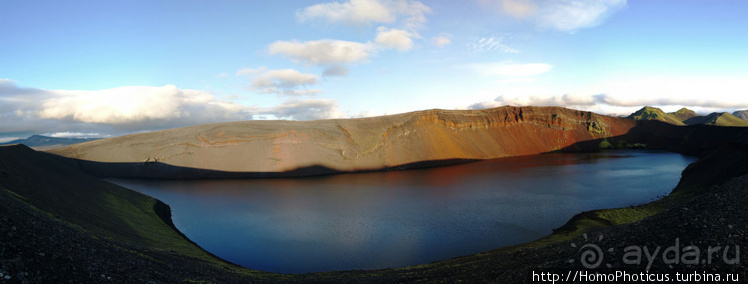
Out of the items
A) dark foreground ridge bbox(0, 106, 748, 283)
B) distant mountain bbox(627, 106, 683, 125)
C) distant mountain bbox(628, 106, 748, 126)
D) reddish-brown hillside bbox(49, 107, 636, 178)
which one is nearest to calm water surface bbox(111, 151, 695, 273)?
dark foreground ridge bbox(0, 106, 748, 283)

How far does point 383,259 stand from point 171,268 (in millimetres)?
9327

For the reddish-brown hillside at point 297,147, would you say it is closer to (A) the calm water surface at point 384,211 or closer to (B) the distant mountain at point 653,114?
(A) the calm water surface at point 384,211

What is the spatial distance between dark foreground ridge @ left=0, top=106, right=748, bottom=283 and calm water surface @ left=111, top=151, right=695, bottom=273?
2.59 m

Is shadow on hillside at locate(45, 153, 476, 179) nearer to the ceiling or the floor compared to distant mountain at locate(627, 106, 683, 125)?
nearer to the floor

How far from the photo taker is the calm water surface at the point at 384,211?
58.5 feet

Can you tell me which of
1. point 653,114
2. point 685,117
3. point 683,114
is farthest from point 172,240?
point 683,114

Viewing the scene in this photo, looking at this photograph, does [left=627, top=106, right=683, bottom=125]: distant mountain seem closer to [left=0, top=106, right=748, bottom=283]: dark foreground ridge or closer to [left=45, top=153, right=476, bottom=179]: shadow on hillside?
[left=45, top=153, right=476, bottom=179]: shadow on hillside

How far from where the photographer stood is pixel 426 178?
45375 millimetres

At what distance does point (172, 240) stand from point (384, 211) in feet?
48.1

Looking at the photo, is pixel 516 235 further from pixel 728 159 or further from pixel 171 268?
pixel 728 159

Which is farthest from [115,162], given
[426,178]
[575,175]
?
[575,175]

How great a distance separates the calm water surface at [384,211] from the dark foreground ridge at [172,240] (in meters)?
2.59

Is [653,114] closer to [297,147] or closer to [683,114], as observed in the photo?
[683,114]

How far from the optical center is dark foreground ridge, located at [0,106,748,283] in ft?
24.5
